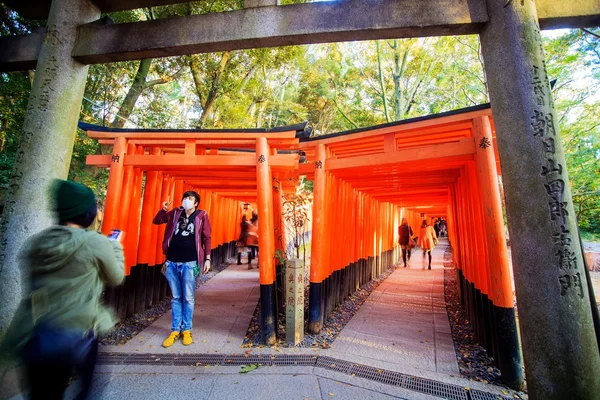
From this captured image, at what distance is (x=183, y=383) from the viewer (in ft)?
9.87

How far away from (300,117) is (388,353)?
1596 centimetres

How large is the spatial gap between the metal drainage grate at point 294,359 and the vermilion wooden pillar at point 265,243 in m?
0.44

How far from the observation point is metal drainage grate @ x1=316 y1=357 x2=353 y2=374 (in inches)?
132

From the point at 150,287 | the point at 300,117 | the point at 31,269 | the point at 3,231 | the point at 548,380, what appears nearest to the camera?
the point at 31,269

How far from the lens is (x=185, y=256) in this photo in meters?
3.88

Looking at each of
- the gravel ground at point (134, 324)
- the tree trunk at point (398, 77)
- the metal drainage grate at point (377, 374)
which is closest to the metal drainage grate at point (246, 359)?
the metal drainage grate at point (377, 374)

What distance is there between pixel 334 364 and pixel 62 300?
2.96 metres

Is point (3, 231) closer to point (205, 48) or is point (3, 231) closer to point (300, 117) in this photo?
point (205, 48)

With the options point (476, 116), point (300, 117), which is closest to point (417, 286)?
point (476, 116)

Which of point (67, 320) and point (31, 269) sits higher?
point (31, 269)

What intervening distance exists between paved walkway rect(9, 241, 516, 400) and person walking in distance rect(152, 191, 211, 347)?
322 millimetres

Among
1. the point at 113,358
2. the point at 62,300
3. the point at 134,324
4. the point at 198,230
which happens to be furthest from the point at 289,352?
the point at 62,300

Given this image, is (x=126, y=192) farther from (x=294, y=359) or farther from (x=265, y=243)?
(x=294, y=359)

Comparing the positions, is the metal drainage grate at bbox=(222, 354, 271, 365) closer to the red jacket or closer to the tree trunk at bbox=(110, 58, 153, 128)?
the red jacket
